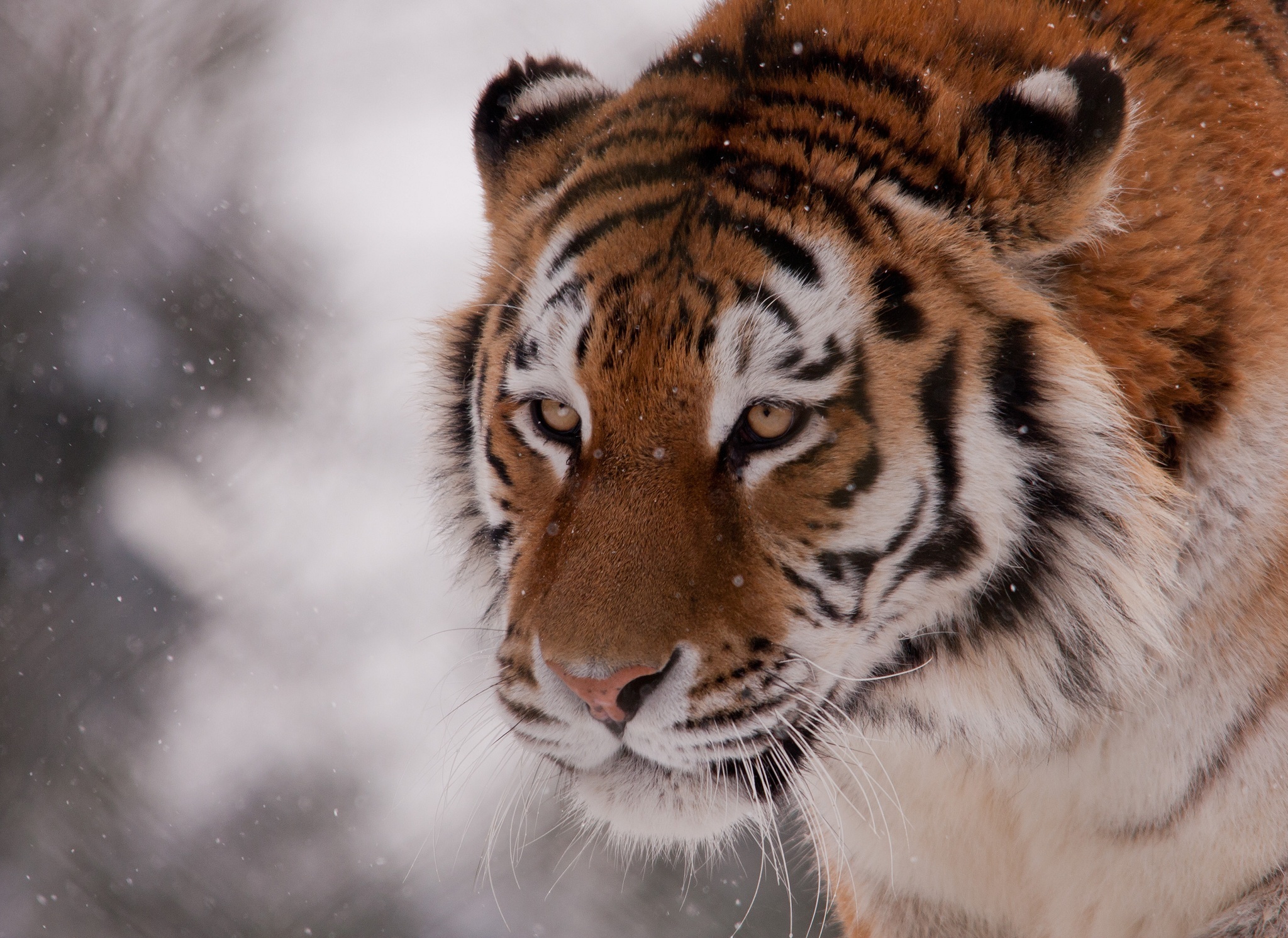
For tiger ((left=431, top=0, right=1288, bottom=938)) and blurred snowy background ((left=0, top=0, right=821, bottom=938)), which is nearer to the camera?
tiger ((left=431, top=0, right=1288, bottom=938))

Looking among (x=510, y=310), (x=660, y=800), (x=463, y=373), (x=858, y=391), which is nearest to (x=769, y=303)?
(x=858, y=391)

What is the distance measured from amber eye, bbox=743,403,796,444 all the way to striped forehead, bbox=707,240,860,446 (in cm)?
1

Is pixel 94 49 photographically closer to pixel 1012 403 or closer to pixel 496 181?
pixel 496 181

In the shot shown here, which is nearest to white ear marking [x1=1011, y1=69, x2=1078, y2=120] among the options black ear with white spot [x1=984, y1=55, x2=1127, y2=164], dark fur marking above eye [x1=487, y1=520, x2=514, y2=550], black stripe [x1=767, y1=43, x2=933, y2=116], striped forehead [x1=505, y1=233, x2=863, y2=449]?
black ear with white spot [x1=984, y1=55, x2=1127, y2=164]

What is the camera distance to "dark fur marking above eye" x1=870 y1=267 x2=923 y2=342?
1.46m

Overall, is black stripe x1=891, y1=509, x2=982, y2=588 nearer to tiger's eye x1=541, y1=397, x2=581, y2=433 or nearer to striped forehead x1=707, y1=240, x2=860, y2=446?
striped forehead x1=707, y1=240, x2=860, y2=446

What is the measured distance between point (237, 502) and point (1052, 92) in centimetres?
333

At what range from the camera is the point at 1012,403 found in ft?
4.91

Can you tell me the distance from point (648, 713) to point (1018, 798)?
77cm

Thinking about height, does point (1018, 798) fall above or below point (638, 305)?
below

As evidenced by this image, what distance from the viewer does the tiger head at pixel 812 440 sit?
4.58 feet

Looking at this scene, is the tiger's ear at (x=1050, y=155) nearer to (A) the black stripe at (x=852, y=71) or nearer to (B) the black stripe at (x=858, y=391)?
(A) the black stripe at (x=852, y=71)

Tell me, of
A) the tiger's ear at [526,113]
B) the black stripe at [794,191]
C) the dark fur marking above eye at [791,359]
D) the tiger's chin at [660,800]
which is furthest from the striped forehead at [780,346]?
the tiger's ear at [526,113]

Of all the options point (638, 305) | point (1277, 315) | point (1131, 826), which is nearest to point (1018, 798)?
point (1131, 826)
